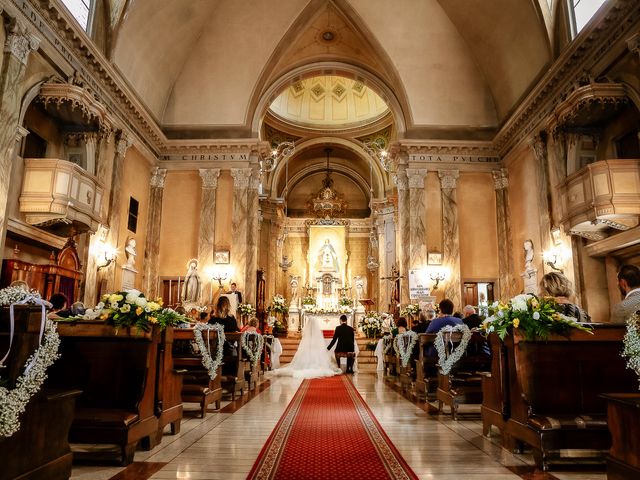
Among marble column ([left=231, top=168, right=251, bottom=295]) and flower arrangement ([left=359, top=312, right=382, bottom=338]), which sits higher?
marble column ([left=231, top=168, right=251, bottom=295])

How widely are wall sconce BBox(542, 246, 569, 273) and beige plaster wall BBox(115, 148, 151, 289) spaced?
11524 mm

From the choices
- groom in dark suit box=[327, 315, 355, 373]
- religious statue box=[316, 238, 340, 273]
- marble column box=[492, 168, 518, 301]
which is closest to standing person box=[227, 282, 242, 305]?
groom in dark suit box=[327, 315, 355, 373]

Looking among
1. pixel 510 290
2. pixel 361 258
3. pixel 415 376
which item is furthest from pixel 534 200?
pixel 361 258

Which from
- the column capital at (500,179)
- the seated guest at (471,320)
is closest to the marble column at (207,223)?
the column capital at (500,179)

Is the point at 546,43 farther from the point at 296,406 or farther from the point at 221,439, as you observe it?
the point at 221,439

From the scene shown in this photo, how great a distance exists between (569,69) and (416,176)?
5.84 metres

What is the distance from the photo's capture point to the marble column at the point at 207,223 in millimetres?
15633

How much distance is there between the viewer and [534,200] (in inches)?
543

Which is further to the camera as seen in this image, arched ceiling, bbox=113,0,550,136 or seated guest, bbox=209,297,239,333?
arched ceiling, bbox=113,0,550,136

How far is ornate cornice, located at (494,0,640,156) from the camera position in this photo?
927cm

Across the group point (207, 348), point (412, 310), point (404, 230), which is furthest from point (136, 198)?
point (207, 348)

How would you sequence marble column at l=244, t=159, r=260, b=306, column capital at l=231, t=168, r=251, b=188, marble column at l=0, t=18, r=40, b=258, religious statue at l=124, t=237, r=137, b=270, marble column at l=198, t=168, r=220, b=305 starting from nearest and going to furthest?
marble column at l=0, t=18, r=40, b=258
religious statue at l=124, t=237, r=137, b=270
marble column at l=198, t=168, r=220, b=305
marble column at l=244, t=159, r=260, b=306
column capital at l=231, t=168, r=251, b=188

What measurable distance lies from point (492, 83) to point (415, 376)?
450 inches

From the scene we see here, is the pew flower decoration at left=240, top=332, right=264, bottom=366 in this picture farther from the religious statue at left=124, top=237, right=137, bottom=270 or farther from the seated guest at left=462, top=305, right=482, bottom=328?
the religious statue at left=124, top=237, right=137, bottom=270
